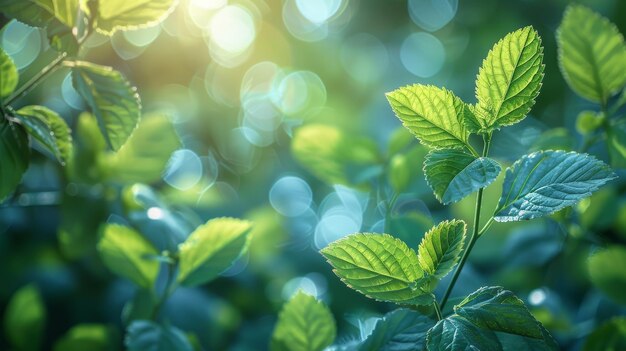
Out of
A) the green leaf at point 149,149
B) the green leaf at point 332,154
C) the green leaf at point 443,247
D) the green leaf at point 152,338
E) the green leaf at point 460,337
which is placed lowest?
the green leaf at point 152,338

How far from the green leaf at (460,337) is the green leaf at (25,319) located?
1.82ft

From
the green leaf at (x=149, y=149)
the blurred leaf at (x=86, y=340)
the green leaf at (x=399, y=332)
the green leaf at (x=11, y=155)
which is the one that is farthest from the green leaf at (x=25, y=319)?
the green leaf at (x=399, y=332)

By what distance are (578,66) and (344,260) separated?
0.35m

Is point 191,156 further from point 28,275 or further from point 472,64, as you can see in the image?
point 472,64

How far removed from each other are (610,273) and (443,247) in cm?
38

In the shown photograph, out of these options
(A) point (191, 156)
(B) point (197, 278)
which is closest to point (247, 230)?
(B) point (197, 278)

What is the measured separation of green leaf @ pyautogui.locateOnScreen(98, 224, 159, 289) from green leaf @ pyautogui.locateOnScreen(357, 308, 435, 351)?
0.88 ft

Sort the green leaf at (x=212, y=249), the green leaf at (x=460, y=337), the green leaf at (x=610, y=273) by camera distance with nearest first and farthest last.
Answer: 1. the green leaf at (x=460, y=337)
2. the green leaf at (x=212, y=249)
3. the green leaf at (x=610, y=273)

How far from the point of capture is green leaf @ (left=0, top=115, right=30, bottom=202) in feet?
1.61

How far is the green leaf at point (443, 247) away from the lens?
448 millimetres

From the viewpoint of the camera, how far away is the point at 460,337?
0.42 metres

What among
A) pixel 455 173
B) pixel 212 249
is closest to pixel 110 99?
pixel 212 249

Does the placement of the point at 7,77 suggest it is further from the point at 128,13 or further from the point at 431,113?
the point at 431,113

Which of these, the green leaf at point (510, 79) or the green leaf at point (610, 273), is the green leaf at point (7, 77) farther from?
the green leaf at point (610, 273)
